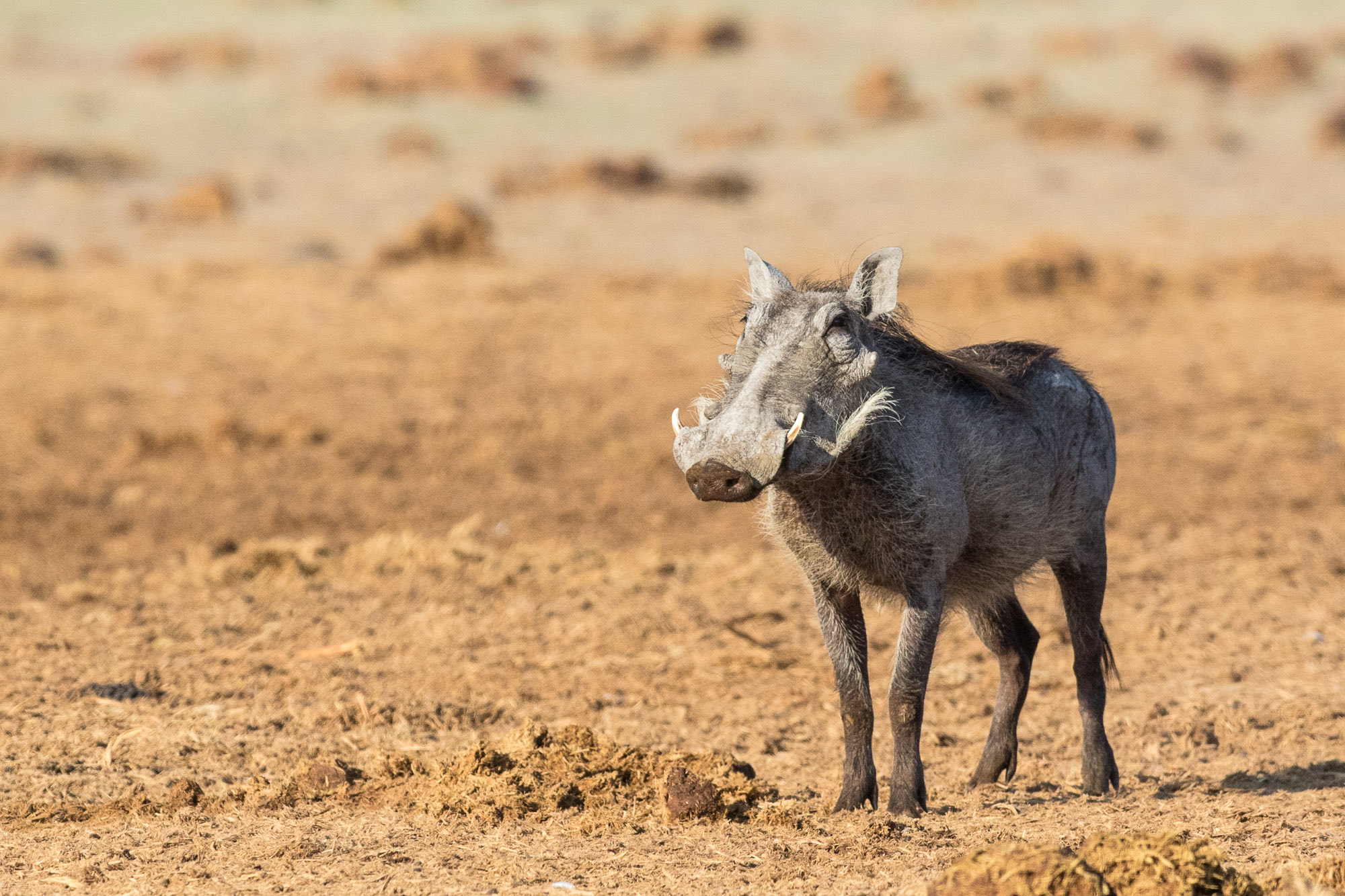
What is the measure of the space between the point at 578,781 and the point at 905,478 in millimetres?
1430

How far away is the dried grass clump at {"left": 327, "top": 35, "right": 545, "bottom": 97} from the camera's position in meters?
26.2

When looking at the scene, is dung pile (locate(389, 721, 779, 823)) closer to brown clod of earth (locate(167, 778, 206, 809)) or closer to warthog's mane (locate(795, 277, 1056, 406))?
brown clod of earth (locate(167, 778, 206, 809))

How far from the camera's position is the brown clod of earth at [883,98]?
82.8 ft

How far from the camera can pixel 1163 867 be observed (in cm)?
361

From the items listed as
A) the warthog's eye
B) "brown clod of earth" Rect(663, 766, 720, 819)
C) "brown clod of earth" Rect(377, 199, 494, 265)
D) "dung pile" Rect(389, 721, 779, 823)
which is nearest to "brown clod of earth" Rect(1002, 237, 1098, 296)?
"brown clod of earth" Rect(377, 199, 494, 265)

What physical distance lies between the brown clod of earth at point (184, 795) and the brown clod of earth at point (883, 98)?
71.0ft

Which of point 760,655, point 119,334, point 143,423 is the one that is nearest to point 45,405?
point 143,423

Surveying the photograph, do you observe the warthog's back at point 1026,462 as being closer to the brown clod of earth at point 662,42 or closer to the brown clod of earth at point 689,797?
the brown clod of earth at point 689,797

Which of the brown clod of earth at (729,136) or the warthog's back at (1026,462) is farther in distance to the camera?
the brown clod of earth at (729,136)

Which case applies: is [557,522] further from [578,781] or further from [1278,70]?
[1278,70]

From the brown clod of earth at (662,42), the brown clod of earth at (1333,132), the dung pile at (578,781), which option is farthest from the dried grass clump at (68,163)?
the brown clod of earth at (1333,132)

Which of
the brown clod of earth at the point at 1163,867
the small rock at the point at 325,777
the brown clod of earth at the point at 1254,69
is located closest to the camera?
the brown clod of earth at the point at 1163,867

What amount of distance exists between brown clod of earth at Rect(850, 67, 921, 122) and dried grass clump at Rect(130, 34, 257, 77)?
11220mm

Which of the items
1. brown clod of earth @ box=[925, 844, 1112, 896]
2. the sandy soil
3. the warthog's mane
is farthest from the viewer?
the warthog's mane
